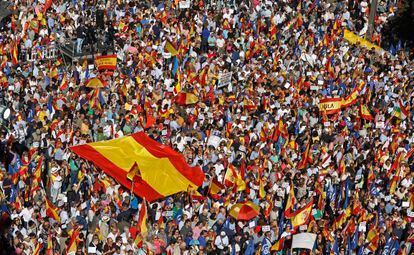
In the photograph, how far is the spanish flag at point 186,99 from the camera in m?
35.5

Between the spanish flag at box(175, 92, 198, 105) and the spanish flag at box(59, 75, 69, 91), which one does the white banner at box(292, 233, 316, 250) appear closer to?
the spanish flag at box(175, 92, 198, 105)

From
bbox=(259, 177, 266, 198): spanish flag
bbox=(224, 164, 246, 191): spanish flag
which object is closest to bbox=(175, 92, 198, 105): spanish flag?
bbox=(224, 164, 246, 191): spanish flag

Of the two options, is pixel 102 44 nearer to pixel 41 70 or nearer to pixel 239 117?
pixel 41 70

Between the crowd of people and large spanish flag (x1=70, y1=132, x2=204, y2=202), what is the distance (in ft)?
0.88

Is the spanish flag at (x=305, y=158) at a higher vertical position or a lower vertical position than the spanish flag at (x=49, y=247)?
lower

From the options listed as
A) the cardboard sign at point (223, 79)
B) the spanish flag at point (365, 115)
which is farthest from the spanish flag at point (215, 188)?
the cardboard sign at point (223, 79)

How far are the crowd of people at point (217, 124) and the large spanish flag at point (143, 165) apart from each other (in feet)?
0.88

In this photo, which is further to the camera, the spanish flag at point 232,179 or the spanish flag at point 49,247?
the spanish flag at point 232,179

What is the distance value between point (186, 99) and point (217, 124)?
5.97ft

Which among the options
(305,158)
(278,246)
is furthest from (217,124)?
(278,246)

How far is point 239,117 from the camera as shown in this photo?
3441 centimetres

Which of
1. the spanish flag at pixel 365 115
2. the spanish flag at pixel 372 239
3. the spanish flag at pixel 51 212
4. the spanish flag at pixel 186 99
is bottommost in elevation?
the spanish flag at pixel 372 239

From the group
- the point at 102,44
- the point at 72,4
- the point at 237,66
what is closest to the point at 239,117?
the point at 237,66

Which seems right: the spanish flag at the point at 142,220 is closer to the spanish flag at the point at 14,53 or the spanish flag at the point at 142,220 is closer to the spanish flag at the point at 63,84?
the spanish flag at the point at 63,84
